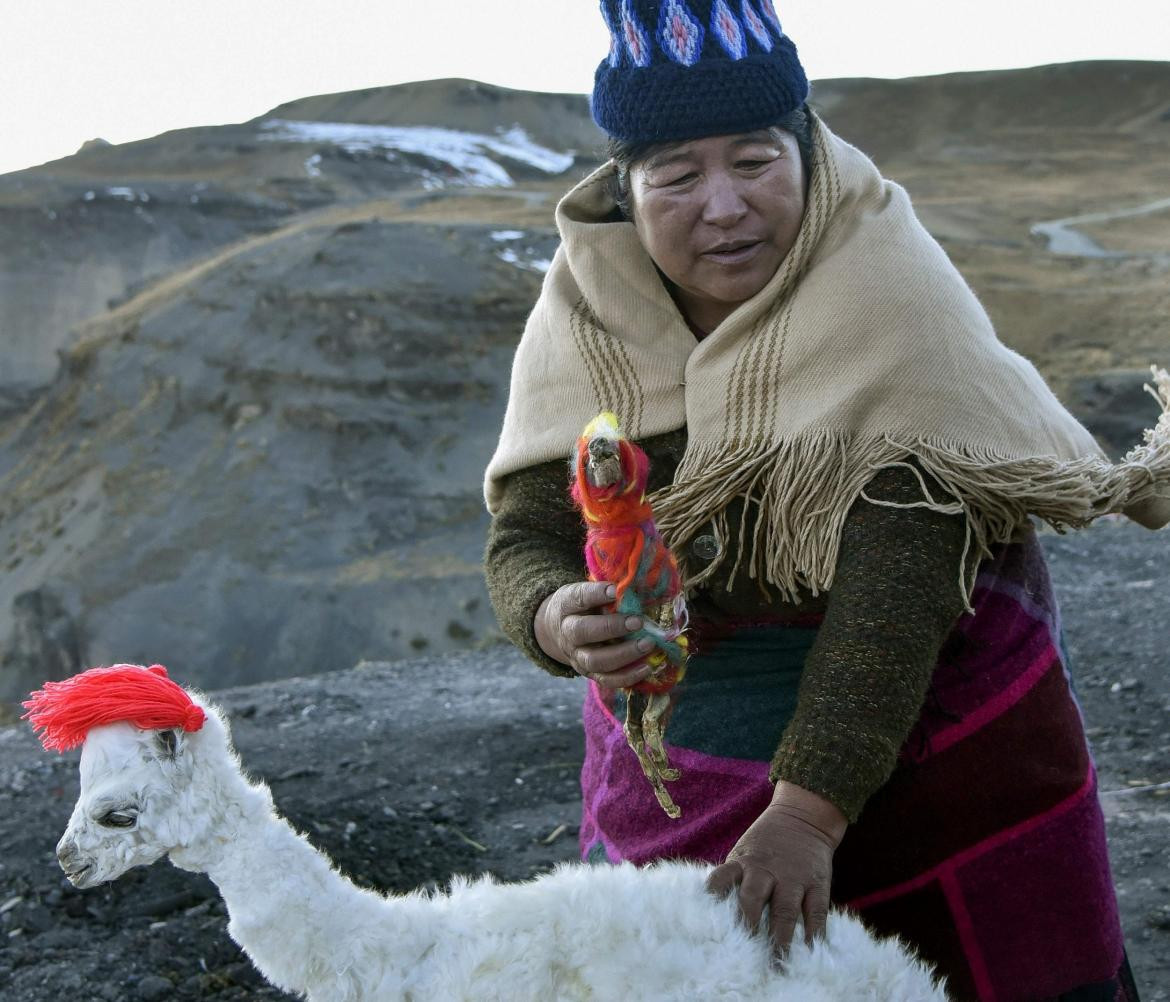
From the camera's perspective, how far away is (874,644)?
1739 millimetres

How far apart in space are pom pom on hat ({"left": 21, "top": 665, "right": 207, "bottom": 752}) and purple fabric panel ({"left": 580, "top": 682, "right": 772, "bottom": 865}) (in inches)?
30.9

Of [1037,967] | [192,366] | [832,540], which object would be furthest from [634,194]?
[192,366]

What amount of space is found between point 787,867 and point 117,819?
3.31ft

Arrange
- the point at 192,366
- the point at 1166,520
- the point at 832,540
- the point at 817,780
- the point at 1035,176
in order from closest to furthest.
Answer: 1. the point at 817,780
2. the point at 832,540
3. the point at 1166,520
4. the point at 192,366
5. the point at 1035,176

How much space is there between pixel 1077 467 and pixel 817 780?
2.25 feet

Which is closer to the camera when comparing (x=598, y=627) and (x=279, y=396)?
(x=598, y=627)

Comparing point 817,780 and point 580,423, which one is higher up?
point 580,423

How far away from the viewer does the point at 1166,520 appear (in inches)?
83.5

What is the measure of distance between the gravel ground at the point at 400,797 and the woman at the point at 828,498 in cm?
114

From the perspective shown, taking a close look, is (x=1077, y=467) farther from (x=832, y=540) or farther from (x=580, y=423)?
(x=580, y=423)

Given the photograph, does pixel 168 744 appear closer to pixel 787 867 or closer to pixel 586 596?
pixel 586 596

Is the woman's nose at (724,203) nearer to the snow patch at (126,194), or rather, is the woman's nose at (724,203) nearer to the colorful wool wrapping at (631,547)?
the colorful wool wrapping at (631,547)

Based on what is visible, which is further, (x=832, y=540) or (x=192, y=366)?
(x=192, y=366)

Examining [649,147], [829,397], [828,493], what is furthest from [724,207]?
[828,493]
